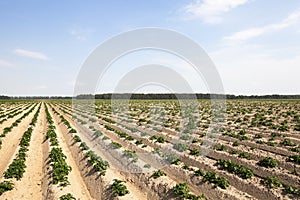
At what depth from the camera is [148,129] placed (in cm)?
2362

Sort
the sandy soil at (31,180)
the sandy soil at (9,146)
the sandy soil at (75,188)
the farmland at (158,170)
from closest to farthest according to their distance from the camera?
1. the farmland at (158,170)
2. the sandy soil at (75,188)
3. the sandy soil at (31,180)
4. the sandy soil at (9,146)

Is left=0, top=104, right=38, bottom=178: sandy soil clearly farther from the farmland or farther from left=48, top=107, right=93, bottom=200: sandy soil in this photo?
left=48, top=107, right=93, bottom=200: sandy soil

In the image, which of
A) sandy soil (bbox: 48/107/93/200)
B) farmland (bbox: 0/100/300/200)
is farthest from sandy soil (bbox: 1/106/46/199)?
sandy soil (bbox: 48/107/93/200)

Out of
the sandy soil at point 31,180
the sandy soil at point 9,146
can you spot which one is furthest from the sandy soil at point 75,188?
the sandy soil at point 9,146

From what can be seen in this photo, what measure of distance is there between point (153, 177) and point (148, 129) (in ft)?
40.8

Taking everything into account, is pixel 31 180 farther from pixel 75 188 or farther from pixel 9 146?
pixel 9 146

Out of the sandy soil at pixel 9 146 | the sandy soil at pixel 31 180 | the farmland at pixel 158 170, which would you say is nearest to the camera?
the farmland at pixel 158 170

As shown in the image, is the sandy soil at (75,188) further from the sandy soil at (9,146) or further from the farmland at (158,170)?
the sandy soil at (9,146)

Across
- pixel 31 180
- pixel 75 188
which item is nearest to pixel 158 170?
pixel 75 188

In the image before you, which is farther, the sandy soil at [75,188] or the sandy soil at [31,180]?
the sandy soil at [31,180]

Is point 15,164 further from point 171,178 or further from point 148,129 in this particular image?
point 148,129

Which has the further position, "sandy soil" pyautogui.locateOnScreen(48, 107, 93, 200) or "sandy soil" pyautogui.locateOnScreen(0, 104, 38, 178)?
"sandy soil" pyautogui.locateOnScreen(0, 104, 38, 178)

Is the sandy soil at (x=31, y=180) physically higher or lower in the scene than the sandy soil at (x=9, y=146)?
lower

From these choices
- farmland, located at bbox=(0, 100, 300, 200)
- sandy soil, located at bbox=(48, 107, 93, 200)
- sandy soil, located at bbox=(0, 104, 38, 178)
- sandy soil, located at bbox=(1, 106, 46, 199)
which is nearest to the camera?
farmland, located at bbox=(0, 100, 300, 200)
